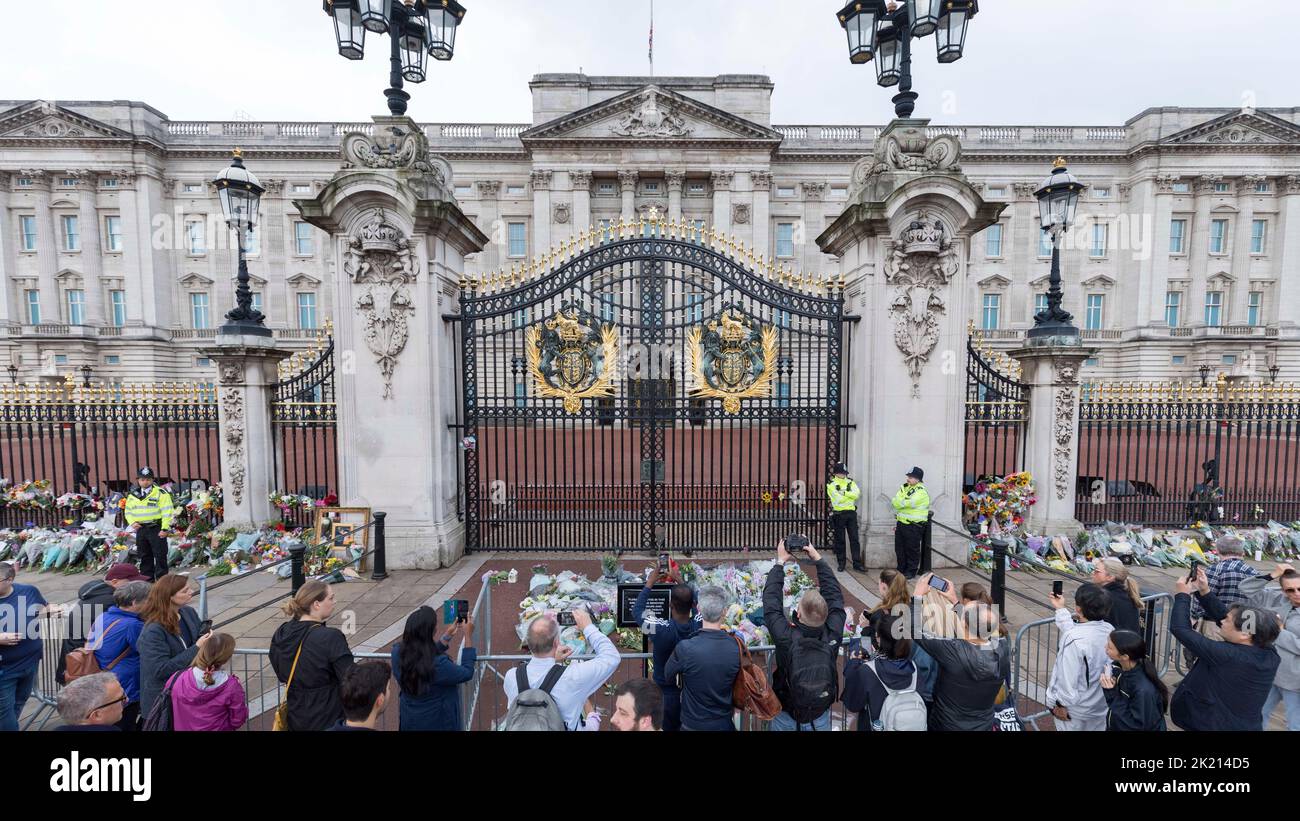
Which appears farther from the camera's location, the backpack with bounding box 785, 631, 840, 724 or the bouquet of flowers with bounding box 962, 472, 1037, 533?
the bouquet of flowers with bounding box 962, 472, 1037, 533

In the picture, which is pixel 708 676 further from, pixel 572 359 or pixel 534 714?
pixel 572 359

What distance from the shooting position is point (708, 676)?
11.3 ft

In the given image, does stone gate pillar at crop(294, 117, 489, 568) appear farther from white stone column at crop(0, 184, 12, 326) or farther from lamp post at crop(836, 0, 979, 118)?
white stone column at crop(0, 184, 12, 326)

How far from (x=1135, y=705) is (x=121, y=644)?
6749 millimetres

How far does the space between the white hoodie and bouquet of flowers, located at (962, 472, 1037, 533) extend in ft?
19.3

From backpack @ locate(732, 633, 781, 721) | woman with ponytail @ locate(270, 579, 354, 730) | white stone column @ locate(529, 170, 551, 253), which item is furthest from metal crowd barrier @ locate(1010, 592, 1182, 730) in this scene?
white stone column @ locate(529, 170, 551, 253)

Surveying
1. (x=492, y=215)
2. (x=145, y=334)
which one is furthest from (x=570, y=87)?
(x=145, y=334)

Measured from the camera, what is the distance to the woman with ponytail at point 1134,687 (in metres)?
3.37

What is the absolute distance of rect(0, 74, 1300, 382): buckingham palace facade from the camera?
137 feet

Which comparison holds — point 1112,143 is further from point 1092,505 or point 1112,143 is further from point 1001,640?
point 1001,640

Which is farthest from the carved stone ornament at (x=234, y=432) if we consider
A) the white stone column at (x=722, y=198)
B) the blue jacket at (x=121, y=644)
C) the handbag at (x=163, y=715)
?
the white stone column at (x=722, y=198)

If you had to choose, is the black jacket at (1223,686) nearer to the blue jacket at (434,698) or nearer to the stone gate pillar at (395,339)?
the blue jacket at (434,698)

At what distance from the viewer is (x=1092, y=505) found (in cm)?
1056

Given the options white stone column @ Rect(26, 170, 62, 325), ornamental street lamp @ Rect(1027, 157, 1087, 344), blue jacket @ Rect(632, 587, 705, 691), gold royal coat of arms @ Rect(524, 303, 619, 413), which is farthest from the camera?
white stone column @ Rect(26, 170, 62, 325)
